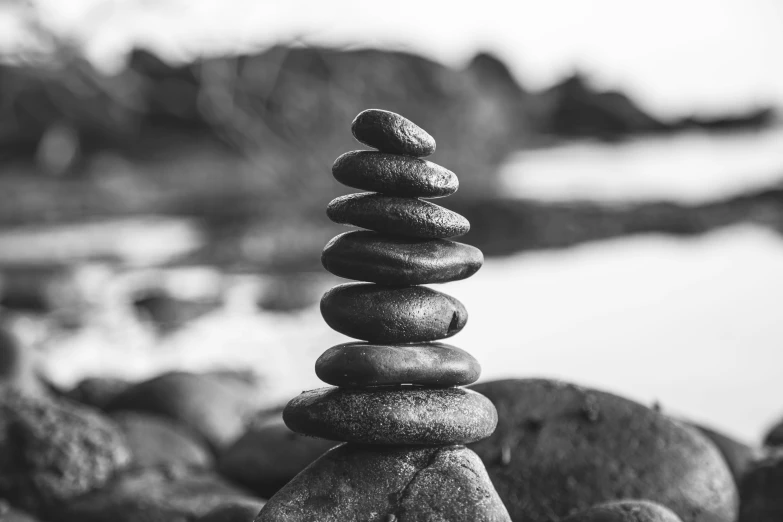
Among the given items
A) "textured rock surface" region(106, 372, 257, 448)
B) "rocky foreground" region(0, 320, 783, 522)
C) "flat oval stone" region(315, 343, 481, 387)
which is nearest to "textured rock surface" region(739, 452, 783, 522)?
"rocky foreground" region(0, 320, 783, 522)

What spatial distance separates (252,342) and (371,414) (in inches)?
413

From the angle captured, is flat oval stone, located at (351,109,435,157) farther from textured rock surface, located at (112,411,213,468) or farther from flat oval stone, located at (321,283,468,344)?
textured rock surface, located at (112,411,213,468)

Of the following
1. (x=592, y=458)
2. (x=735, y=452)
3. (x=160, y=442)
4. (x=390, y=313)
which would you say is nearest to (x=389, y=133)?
(x=390, y=313)

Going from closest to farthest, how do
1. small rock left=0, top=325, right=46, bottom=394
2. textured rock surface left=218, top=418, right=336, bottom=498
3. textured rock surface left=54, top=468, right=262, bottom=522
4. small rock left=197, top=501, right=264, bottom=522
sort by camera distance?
small rock left=197, top=501, right=264, bottom=522 < textured rock surface left=54, top=468, right=262, bottom=522 < textured rock surface left=218, top=418, right=336, bottom=498 < small rock left=0, top=325, right=46, bottom=394

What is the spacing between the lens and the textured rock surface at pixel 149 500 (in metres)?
4.36

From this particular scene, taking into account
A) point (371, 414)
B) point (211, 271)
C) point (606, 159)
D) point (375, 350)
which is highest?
point (606, 159)

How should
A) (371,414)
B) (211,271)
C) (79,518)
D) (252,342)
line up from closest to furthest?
(371,414) < (79,518) < (252,342) < (211,271)

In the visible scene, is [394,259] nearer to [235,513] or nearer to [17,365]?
[235,513]

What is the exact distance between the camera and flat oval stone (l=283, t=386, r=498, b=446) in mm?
3139

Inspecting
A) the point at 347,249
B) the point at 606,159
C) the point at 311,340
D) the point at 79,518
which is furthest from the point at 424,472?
the point at 606,159

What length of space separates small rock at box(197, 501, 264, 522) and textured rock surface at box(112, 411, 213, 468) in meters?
2.09

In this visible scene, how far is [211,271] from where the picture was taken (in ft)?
64.3

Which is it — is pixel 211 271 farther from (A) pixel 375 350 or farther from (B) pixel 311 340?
(A) pixel 375 350

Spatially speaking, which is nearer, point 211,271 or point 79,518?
point 79,518
